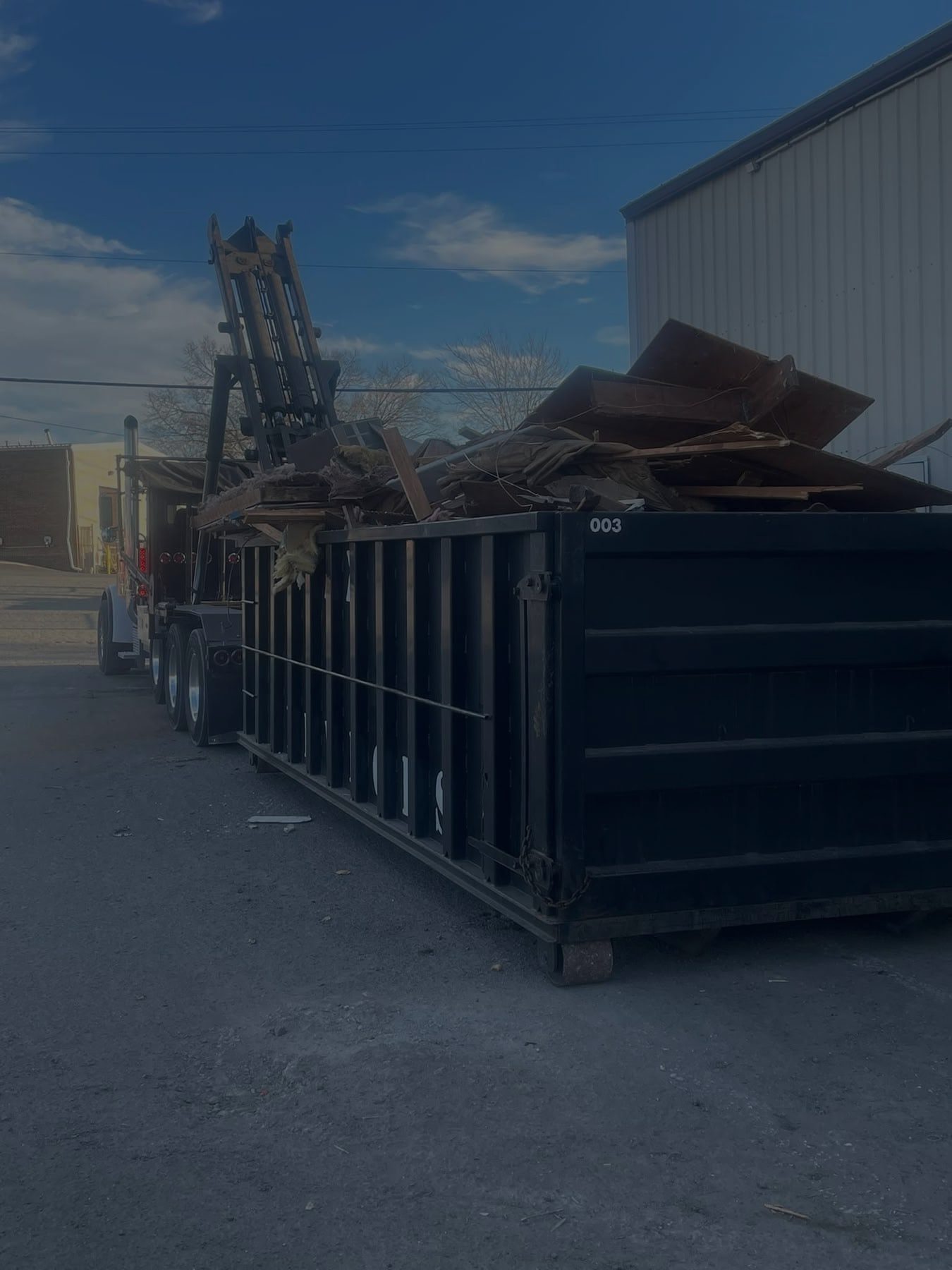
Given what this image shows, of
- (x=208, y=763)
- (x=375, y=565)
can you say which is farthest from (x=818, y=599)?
(x=208, y=763)

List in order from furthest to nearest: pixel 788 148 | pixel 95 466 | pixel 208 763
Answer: pixel 95 466 < pixel 208 763 < pixel 788 148

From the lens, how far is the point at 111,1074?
14.6ft

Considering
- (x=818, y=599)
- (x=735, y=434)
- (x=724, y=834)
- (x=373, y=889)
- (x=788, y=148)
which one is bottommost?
(x=373, y=889)

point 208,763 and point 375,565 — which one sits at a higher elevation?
point 375,565

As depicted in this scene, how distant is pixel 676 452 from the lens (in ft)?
18.7

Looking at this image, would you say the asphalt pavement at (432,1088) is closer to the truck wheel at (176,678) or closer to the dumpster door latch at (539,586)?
the dumpster door latch at (539,586)

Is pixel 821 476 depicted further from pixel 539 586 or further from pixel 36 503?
pixel 36 503

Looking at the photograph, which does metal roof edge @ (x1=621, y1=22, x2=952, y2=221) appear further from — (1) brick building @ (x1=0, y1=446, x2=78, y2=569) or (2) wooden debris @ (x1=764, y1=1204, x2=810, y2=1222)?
(1) brick building @ (x1=0, y1=446, x2=78, y2=569)

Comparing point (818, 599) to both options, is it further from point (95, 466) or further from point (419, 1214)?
point (95, 466)

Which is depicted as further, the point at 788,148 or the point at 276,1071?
the point at 788,148

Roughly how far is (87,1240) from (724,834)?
9.98 ft

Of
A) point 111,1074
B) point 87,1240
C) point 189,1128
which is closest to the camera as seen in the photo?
point 87,1240

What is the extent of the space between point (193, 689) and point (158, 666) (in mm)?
2842

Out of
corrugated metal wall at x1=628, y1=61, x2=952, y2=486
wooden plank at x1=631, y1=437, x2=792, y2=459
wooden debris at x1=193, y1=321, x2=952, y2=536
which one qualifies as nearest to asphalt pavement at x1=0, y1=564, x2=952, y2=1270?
wooden debris at x1=193, y1=321, x2=952, y2=536
